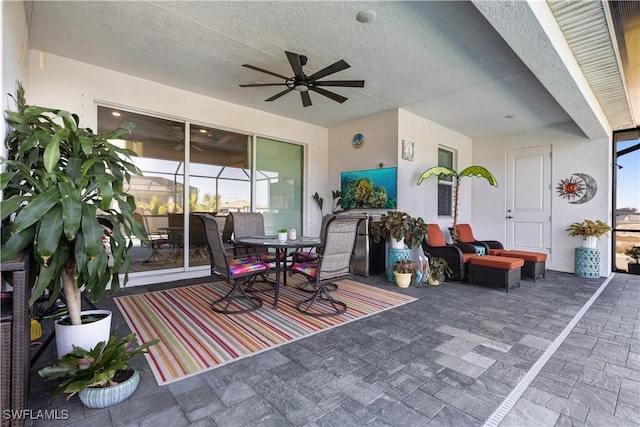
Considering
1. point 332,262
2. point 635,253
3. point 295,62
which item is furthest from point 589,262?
point 295,62

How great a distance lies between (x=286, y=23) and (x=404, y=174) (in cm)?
335

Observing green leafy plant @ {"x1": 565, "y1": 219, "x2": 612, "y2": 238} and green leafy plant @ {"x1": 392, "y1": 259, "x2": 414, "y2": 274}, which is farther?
green leafy plant @ {"x1": 565, "y1": 219, "x2": 612, "y2": 238}

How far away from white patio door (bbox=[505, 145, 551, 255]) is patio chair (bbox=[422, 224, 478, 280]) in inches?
88.5

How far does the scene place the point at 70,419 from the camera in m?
1.62

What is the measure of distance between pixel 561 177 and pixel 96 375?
25.1 feet

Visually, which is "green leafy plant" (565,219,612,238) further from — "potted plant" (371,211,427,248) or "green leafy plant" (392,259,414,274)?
"green leafy plant" (392,259,414,274)

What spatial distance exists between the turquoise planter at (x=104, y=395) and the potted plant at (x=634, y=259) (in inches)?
319

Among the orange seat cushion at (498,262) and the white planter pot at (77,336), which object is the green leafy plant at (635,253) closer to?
the orange seat cushion at (498,262)

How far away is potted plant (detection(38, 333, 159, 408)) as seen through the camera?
1.68m

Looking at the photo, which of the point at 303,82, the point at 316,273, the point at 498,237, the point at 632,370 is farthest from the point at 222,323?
the point at 498,237

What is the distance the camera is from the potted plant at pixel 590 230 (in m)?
5.29

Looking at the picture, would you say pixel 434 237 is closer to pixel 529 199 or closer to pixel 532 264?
pixel 532 264

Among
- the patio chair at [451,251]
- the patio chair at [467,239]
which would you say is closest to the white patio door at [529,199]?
the patio chair at [467,239]

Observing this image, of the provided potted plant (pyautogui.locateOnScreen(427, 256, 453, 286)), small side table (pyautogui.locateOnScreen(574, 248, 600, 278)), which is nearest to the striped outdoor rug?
potted plant (pyautogui.locateOnScreen(427, 256, 453, 286))
